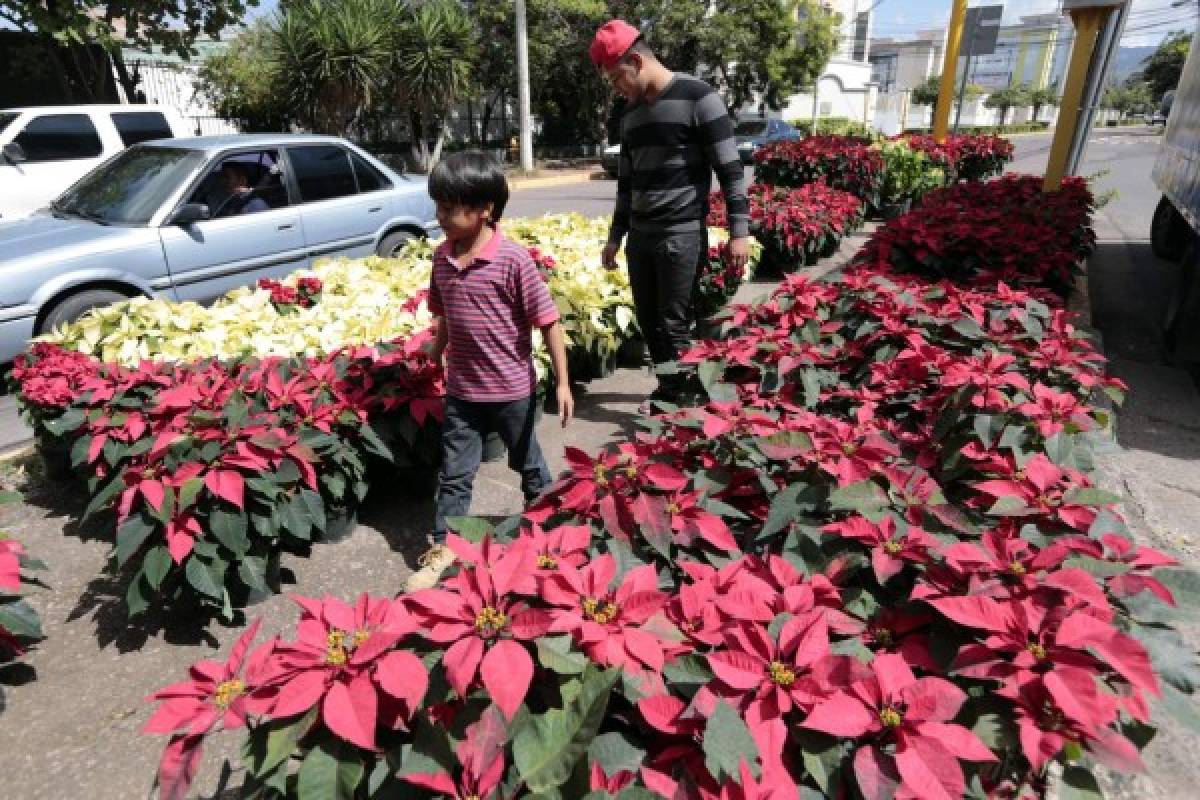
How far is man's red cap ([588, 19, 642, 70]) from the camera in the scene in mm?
3373

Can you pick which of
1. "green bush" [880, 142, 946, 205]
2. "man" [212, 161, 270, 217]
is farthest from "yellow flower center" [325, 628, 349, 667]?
"green bush" [880, 142, 946, 205]

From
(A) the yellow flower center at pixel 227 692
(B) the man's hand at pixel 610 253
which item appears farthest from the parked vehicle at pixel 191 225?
(A) the yellow flower center at pixel 227 692

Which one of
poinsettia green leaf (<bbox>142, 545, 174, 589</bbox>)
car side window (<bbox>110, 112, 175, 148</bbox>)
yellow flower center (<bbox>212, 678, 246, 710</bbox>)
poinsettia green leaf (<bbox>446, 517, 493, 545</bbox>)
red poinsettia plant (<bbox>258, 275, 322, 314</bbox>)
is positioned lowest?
poinsettia green leaf (<bbox>142, 545, 174, 589</bbox>)

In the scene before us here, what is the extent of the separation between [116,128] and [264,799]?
11625 millimetres

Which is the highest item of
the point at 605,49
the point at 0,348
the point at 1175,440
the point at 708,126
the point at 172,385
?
the point at 605,49

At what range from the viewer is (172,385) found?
3.24 metres

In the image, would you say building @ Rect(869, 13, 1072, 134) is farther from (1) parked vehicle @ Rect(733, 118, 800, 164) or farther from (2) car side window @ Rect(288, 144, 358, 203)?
(2) car side window @ Rect(288, 144, 358, 203)

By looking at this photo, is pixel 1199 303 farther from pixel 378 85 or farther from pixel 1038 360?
pixel 378 85

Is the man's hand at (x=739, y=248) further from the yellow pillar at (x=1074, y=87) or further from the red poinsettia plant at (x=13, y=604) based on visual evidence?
the yellow pillar at (x=1074, y=87)

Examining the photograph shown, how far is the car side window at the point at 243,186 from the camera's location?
5844 mm

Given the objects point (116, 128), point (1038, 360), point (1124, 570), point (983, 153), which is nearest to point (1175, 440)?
point (1038, 360)

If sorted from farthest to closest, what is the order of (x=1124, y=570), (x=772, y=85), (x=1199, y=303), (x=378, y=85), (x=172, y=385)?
(x=772, y=85), (x=378, y=85), (x=1199, y=303), (x=172, y=385), (x=1124, y=570)

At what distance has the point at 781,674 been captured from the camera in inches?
45.2

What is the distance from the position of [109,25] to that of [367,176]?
8.64 metres
